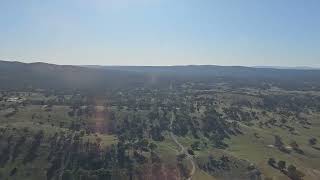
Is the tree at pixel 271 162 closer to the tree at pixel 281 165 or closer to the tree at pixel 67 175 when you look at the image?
the tree at pixel 281 165

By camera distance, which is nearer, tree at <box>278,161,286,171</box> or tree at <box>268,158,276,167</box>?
tree at <box>278,161,286,171</box>

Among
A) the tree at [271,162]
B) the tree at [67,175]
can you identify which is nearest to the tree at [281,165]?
the tree at [271,162]

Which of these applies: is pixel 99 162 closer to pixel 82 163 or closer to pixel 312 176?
pixel 82 163

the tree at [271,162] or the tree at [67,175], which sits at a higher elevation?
the tree at [67,175]

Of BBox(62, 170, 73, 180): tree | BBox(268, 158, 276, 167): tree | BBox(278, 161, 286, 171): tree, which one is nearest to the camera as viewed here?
BBox(62, 170, 73, 180): tree

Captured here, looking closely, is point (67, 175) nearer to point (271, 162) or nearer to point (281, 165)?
point (271, 162)

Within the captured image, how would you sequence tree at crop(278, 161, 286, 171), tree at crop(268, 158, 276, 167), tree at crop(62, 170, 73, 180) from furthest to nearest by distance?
1. tree at crop(268, 158, 276, 167)
2. tree at crop(278, 161, 286, 171)
3. tree at crop(62, 170, 73, 180)

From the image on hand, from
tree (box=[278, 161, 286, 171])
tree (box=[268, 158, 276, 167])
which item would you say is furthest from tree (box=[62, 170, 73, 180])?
tree (box=[278, 161, 286, 171])

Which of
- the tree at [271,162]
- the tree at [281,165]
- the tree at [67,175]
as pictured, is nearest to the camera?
the tree at [67,175]

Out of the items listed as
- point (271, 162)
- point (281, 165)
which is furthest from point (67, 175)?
point (281, 165)

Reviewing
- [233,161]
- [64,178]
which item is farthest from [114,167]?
[233,161]

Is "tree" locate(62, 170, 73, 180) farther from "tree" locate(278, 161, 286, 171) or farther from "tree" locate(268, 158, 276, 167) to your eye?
"tree" locate(278, 161, 286, 171)
